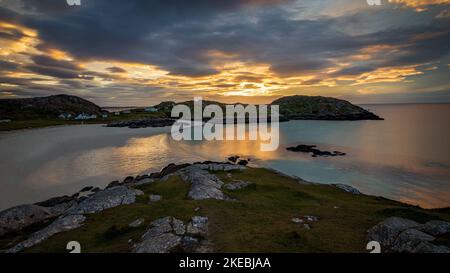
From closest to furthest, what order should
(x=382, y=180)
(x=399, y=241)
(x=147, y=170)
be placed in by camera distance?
(x=399, y=241) → (x=382, y=180) → (x=147, y=170)

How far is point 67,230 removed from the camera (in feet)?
71.0

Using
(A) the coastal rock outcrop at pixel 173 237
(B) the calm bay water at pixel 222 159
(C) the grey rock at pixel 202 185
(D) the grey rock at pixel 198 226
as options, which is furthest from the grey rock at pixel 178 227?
(B) the calm bay water at pixel 222 159

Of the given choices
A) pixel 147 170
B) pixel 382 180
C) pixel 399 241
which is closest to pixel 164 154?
pixel 147 170

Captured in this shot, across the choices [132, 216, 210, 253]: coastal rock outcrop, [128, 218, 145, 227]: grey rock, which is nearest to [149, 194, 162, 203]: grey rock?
[128, 218, 145, 227]: grey rock

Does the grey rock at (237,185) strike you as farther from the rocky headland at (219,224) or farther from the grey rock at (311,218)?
the grey rock at (311,218)

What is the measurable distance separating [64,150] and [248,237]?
77506mm

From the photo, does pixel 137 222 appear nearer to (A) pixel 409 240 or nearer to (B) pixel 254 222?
(B) pixel 254 222

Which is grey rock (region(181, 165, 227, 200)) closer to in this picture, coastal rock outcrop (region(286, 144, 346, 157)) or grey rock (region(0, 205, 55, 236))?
grey rock (region(0, 205, 55, 236))

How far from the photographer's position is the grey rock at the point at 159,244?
16.5 meters

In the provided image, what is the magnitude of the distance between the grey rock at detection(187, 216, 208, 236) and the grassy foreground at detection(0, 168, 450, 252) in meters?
0.56

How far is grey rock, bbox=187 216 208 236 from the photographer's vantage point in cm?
1911

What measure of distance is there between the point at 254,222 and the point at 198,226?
5.17 metres
